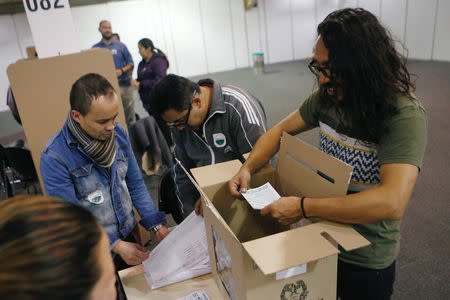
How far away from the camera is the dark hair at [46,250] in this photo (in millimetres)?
421

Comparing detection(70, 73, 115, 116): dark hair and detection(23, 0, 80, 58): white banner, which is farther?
detection(23, 0, 80, 58): white banner

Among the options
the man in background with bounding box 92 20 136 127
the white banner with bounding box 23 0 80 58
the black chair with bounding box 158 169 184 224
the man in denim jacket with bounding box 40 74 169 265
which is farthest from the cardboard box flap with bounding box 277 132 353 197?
the man in background with bounding box 92 20 136 127

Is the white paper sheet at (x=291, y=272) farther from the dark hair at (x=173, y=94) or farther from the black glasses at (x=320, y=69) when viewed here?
the dark hair at (x=173, y=94)

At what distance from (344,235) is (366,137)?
0.98 feet

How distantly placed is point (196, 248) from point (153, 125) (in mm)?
2407

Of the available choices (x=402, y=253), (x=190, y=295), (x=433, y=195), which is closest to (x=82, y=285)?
(x=190, y=295)

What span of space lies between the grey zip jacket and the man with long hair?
564 millimetres

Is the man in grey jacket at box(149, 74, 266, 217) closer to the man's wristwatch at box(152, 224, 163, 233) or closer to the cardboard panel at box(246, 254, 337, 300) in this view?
the man's wristwatch at box(152, 224, 163, 233)

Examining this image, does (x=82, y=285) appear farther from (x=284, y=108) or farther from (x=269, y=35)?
(x=269, y=35)

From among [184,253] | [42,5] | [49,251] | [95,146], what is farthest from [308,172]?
[42,5]

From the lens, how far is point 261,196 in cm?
111

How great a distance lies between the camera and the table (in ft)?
3.71

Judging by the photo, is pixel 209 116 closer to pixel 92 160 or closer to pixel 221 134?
pixel 221 134

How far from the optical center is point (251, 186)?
1249mm
